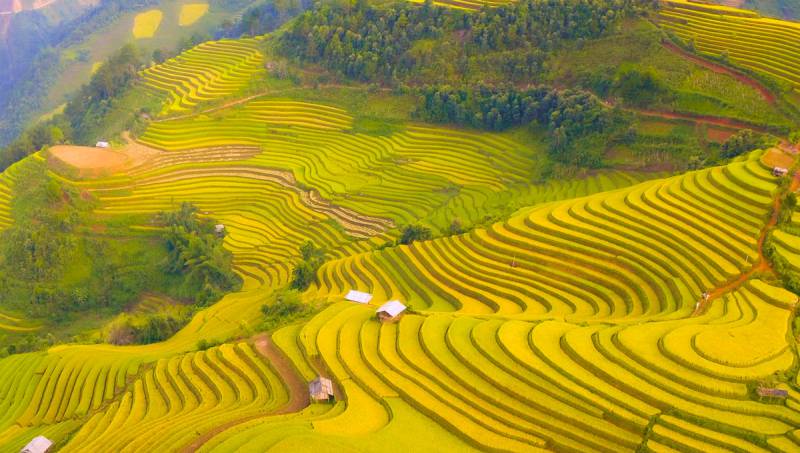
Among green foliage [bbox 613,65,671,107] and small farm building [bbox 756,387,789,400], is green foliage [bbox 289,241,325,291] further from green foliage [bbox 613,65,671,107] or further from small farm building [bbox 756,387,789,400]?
green foliage [bbox 613,65,671,107]

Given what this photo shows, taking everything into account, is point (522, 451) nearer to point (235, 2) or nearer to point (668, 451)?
point (668, 451)

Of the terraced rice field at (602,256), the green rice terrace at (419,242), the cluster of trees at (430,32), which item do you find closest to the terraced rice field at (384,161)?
the green rice terrace at (419,242)

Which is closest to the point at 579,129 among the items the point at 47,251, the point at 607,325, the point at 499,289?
the point at 499,289

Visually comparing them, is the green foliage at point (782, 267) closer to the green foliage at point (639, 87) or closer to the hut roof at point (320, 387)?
the hut roof at point (320, 387)

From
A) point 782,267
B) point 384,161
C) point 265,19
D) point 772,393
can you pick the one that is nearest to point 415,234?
point 384,161

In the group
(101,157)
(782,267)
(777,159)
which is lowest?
(101,157)

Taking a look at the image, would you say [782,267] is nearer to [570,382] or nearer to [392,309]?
[570,382]
